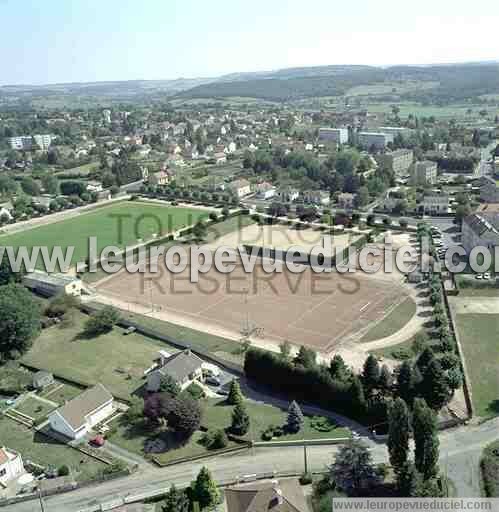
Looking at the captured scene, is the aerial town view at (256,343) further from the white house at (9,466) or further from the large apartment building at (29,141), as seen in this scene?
the large apartment building at (29,141)

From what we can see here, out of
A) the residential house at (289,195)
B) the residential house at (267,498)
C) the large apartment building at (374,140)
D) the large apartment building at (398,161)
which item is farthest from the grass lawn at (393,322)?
the large apartment building at (374,140)

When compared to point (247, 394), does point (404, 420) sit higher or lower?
higher

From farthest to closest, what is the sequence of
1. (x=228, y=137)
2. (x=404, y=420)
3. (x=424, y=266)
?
(x=228, y=137) < (x=424, y=266) < (x=404, y=420)

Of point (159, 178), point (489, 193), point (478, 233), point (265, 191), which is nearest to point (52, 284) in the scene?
point (265, 191)

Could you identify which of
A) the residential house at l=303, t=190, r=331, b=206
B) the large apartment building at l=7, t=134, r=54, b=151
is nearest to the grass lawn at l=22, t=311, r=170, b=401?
the residential house at l=303, t=190, r=331, b=206

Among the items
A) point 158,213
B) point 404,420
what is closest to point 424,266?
point 404,420

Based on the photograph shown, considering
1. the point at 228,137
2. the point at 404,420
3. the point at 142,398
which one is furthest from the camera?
the point at 228,137

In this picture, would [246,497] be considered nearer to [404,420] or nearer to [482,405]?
[404,420]
